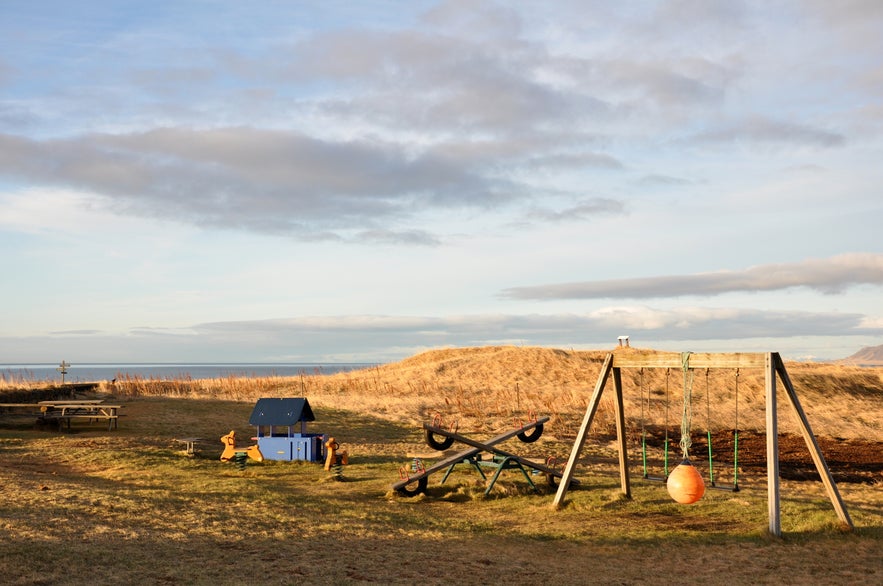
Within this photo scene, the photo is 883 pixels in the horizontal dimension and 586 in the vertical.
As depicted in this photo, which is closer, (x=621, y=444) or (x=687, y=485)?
(x=687, y=485)

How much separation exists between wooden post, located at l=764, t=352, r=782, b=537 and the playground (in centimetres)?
25

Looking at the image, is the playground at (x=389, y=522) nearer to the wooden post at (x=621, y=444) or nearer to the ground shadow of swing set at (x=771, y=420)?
the wooden post at (x=621, y=444)

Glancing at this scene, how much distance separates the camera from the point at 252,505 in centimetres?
1379

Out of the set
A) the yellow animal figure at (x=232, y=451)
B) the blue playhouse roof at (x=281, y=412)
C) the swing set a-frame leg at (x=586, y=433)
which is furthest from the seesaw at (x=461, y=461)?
the yellow animal figure at (x=232, y=451)

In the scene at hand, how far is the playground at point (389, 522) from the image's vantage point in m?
9.82

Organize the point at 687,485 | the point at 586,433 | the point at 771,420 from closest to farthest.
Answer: the point at 687,485 → the point at 771,420 → the point at 586,433

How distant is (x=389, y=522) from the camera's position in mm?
12812

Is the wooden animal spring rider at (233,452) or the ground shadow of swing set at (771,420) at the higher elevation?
the ground shadow of swing set at (771,420)

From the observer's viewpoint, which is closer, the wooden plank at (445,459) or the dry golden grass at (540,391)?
the wooden plank at (445,459)

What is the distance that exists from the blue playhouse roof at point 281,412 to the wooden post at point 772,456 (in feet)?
40.8

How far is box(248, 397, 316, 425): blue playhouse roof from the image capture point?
2116cm

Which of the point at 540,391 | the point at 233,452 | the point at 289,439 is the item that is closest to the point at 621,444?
the point at 289,439

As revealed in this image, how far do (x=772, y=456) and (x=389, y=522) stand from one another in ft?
20.1

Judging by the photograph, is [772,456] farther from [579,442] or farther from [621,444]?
[621,444]
